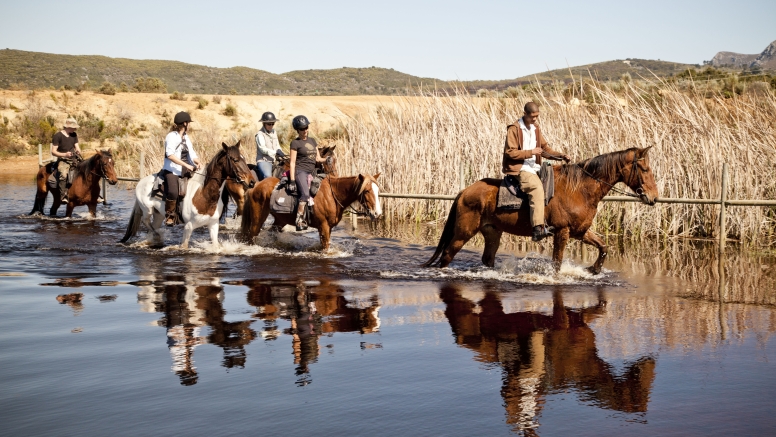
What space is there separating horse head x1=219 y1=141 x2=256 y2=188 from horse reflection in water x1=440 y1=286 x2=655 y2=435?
4907mm

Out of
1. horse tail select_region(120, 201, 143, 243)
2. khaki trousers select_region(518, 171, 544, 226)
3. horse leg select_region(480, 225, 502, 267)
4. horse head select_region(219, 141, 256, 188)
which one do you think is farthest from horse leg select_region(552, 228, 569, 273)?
horse tail select_region(120, 201, 143, 243)

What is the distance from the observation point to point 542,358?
6.91 meters

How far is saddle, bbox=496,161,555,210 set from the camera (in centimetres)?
1094

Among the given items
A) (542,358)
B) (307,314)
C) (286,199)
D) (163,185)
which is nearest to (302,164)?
(286,199)

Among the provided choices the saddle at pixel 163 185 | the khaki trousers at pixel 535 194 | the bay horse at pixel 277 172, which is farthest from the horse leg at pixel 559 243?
the saddle at pixel 163 185

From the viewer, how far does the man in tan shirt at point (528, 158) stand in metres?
10.8

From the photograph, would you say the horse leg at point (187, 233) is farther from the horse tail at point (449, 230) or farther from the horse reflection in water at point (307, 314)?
the horse tail at point (449, 230)

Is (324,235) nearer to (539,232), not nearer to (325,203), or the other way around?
(325,203)

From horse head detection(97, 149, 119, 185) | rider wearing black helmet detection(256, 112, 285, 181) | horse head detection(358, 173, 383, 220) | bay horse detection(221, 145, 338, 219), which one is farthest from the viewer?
horse head detection(97, 149, 119, 185)

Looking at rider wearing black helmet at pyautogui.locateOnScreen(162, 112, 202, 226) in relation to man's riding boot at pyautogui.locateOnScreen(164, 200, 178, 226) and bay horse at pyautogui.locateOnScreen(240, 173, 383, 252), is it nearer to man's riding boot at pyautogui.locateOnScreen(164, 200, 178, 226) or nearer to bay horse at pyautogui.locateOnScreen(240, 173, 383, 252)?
man's riding boot at pyautogui.locateOnScreen(164, 200, 178, 226)

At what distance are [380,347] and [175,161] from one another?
6.98 metres

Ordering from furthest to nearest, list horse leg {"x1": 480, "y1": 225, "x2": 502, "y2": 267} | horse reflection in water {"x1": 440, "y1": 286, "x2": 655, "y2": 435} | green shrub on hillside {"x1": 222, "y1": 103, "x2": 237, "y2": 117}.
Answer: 1. green shrub on hillside {"x1": 222, "y1": 103, "x2": 237, "y2": 117}
2. horse leg {"x1": 480, "y1": 225, "x2": 502, "y2": 267}
3. horse reflection in water {"x1": 440, "y1": 286, "x2": 655, "y2": 435}

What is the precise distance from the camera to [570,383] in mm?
6191

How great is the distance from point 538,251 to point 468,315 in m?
6.16
